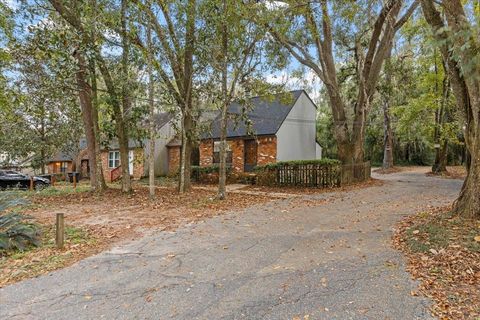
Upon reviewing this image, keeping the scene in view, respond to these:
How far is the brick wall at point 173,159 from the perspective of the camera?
21.8m

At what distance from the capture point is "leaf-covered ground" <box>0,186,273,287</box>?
15.4ft

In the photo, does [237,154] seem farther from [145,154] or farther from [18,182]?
[18,182]

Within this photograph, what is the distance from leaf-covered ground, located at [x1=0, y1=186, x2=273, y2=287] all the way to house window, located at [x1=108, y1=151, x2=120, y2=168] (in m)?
10.9

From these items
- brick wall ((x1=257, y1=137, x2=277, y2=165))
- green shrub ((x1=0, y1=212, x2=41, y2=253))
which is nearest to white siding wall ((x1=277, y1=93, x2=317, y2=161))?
brick wall ((x1=257, y1=137, x2=277, y2=165))

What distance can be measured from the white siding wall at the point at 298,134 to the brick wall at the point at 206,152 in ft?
17.0

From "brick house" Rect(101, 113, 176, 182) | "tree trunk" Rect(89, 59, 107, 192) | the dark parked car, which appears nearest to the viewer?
"tree trunk" Rect(89, 59, 107, 192)

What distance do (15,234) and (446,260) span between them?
6.93 meters

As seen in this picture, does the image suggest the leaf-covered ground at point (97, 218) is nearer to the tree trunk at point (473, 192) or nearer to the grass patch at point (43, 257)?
the grass patch at point (43, 257)

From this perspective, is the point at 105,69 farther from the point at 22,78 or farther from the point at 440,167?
the point at 440,167

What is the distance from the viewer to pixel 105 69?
10.8 m

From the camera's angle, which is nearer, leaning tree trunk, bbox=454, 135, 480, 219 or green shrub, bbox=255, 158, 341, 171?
leaning tree trunk, bbox=454, 135, 480, 219

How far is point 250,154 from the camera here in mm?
18953

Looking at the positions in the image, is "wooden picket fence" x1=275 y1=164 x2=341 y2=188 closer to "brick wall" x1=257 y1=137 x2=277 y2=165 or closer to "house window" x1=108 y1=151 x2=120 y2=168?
"brick wall" x1=257 y1=137 x2=277 y2=165

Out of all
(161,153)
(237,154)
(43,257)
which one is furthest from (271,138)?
(43,257)
